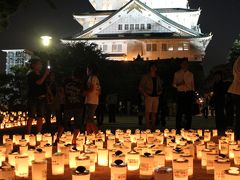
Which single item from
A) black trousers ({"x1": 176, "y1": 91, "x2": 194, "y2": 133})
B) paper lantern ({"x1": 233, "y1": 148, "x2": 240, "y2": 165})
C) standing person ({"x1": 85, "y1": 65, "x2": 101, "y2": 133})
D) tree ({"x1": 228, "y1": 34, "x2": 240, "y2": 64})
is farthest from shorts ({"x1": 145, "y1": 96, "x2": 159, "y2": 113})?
tree ({"x1": 228, "y1": 34, "x2": 240, "y2": 64})

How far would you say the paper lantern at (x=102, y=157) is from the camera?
607cm

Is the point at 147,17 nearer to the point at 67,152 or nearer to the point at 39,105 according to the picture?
the point at 39,105

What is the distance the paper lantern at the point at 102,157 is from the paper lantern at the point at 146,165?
3.32 ft

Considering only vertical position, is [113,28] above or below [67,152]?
above

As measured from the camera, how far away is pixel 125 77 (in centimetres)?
2847

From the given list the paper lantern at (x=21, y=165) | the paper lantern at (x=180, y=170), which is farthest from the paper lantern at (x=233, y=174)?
the paper lantern at (x=21, y=165)

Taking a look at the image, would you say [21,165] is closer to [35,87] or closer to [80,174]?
[80,174]

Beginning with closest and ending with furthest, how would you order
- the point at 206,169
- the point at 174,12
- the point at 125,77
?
the point at 206,169 → the point at 125,77 → the point at 174,12

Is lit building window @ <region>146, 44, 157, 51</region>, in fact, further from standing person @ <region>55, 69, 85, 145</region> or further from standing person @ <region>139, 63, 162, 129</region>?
standing person @ <region>55, 69, 85, 145</region>

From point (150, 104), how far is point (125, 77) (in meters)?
17.4

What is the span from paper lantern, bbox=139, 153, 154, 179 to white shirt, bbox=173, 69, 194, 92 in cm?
604

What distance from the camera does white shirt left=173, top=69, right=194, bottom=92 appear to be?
10961 millimetres

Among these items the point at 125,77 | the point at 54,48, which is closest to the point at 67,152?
the point at 125,77

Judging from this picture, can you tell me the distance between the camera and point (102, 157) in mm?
6094
